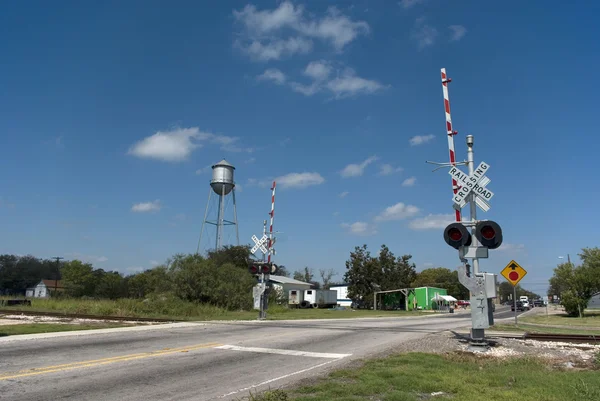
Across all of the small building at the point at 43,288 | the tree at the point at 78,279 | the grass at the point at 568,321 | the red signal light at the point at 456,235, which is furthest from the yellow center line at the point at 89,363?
the small building at the point at 43,288

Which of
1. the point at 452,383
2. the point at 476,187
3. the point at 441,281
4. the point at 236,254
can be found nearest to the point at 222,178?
the point at 236,254

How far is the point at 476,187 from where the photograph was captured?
11.9m

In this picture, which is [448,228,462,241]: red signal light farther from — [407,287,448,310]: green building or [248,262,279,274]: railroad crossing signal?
[407,287,448,310]: green building

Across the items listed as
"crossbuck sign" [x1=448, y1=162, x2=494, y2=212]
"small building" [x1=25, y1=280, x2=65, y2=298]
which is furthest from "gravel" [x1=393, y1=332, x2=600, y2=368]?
"small building" [x1=25, y1=280, x2=65, y2=298]

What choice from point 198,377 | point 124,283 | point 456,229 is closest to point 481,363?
point 456,229

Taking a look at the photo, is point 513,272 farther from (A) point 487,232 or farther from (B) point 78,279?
(B) point 78,279

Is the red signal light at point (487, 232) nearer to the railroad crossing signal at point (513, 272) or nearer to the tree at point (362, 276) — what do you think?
the railroad crossing signal at point (513, 272)

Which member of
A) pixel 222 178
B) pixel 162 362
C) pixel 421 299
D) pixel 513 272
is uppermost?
pixel 222 178

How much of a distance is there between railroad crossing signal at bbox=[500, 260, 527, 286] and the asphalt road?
9.45 m

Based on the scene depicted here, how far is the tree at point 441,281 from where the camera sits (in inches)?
4958

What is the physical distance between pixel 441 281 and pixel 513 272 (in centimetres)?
11464

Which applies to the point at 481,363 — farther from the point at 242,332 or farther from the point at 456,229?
the point at 242,332

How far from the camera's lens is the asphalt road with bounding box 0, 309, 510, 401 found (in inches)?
283

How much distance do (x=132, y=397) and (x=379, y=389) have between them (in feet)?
12.4
